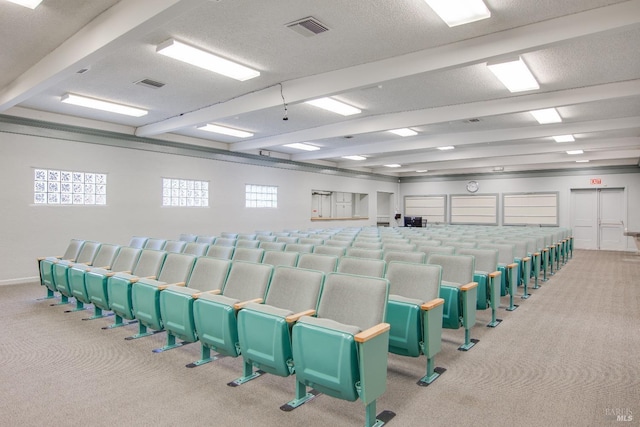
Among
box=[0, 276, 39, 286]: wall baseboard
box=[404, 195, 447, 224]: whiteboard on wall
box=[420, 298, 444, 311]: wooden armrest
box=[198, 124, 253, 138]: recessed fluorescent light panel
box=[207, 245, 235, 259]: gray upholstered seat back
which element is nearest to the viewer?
box=[420, 298, 444, 311]: wooden armrest

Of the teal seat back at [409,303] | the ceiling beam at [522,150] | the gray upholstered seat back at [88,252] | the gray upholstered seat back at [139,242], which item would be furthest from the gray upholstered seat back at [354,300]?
the ceiling beam at [522,150]

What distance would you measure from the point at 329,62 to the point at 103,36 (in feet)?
8.52

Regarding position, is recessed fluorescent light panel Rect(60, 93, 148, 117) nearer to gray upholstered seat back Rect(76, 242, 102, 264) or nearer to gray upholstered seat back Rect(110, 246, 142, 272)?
gray upholstered seat back Rect(76, 242, 102, 264)

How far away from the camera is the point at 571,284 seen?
24.3 ft

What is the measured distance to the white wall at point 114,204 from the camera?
7.05 meters

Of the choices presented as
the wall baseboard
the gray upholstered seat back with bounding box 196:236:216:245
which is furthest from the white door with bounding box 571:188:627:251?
the wall baseboard

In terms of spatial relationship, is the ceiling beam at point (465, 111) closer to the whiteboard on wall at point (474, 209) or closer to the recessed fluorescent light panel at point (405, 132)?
the recessed fluorescent light panel at point (405, 132)

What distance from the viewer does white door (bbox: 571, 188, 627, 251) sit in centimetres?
1435

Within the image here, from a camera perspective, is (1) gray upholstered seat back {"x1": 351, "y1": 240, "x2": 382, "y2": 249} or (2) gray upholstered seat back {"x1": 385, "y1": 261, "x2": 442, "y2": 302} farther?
(1) gray upholstered seat back {"x1": 351, "y1": 240, "x2": 382, "y2": 249}

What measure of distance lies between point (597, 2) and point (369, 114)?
4.60 metres

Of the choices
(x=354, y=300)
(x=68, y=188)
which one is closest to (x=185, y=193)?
(x=68, y=188)

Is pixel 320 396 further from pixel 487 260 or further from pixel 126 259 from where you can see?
pixel 126 259

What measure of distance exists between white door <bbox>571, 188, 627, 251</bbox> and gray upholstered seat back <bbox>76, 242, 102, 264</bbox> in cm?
A: 1621

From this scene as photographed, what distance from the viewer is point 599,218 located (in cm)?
1466
